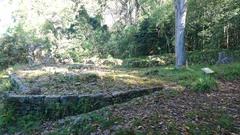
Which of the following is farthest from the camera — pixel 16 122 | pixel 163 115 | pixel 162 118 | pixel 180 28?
pixel 180 28

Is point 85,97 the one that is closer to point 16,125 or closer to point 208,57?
point 16,125

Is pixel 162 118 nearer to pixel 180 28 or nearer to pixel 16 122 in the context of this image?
pixel 16 122

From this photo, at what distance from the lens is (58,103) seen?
7.95 meters

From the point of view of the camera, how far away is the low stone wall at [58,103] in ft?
25.9

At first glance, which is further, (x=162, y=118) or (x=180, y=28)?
(x=180, y=28)

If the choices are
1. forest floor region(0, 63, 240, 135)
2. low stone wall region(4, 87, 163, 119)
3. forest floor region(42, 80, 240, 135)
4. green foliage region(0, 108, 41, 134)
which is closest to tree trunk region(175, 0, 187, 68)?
forest floor region(0, 63, 240, 135)

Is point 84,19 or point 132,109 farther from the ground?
point 84,19

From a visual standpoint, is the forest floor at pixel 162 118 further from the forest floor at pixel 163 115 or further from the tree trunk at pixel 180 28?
the tree trunk at pixel 180 28

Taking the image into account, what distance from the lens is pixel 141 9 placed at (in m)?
31.0

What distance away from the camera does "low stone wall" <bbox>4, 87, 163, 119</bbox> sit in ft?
25.9

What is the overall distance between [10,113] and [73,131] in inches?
87.2

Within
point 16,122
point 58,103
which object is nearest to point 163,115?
point 58,103

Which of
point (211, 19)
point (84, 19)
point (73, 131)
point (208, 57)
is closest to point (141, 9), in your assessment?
point (84, 19)

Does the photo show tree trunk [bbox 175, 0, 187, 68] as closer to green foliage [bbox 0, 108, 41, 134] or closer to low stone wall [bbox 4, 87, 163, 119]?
low stone wall [bbox 4, 87, 163, 119]
